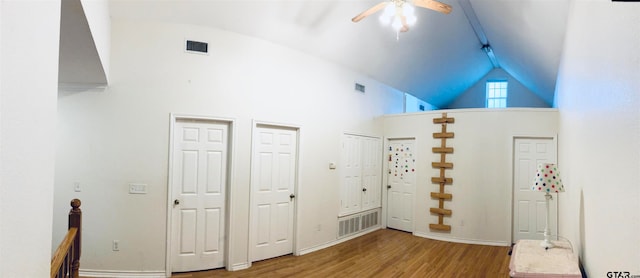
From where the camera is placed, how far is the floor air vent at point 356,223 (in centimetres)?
510

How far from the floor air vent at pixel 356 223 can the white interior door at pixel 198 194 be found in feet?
6.64

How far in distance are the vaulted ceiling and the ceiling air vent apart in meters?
0.23

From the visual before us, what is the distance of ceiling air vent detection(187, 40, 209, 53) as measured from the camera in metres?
3.62

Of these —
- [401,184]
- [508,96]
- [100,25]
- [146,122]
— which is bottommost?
[401,184]

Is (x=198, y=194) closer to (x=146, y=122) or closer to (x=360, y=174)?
(x=146, y=122)

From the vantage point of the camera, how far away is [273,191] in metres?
4.21

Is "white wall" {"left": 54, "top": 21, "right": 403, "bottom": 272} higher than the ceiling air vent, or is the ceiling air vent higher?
the ceiling air vent

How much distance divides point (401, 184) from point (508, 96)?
5249mm

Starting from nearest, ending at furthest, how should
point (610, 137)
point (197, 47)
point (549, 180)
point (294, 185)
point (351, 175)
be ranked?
point (610, 137)
point (549, 180)
point (197, 47)
point (294, 185)
point (351, 175)

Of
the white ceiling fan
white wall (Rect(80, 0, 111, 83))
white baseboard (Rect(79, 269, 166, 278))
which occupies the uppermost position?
the white ceiling fan

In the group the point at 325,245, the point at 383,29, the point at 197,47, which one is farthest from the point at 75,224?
the point at 383,29

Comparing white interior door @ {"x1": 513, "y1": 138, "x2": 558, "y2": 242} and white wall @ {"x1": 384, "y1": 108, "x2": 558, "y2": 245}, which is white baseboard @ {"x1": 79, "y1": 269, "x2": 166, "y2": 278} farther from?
white interior door @ {"x1": 513, "y1": 138, "x2": 558, "y2": 242}

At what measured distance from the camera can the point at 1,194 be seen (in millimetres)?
930

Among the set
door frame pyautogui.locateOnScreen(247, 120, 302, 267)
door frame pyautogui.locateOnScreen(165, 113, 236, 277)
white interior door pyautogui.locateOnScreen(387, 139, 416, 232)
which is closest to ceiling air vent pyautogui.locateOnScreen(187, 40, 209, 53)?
door frame pyautogui.locateOnScreen(165, 113, 236, 277)
